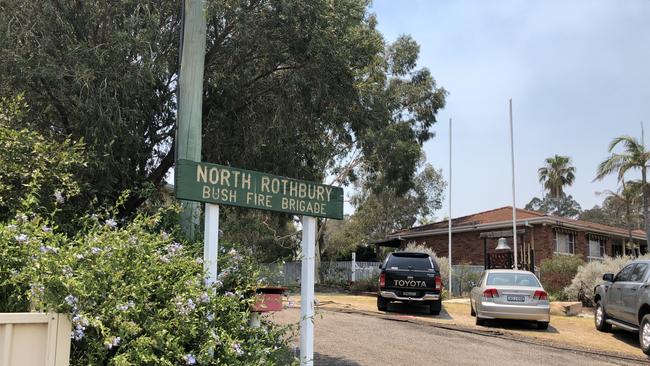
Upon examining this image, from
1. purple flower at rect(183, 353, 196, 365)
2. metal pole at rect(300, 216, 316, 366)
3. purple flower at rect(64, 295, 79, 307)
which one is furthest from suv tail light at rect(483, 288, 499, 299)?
purple flower at rect(64, 295, 79, 307)

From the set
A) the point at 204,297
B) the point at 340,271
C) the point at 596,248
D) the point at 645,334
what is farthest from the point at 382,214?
the point at 204,297

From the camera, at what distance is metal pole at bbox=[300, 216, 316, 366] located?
6156mm

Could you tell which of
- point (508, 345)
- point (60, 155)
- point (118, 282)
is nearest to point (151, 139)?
point (60, 155)

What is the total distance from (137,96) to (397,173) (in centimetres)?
2351

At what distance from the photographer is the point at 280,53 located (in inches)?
357

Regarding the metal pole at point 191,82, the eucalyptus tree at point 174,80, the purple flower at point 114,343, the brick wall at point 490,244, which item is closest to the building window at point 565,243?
the brick wall at point 490,244

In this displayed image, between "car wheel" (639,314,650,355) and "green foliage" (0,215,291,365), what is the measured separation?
8854 millimetres

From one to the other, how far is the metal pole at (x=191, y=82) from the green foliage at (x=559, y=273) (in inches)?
724

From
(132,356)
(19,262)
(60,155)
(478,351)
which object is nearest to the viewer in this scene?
(132,356)

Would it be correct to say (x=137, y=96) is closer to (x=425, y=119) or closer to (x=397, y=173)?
(x=397, y=173)

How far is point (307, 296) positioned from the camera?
252 inches

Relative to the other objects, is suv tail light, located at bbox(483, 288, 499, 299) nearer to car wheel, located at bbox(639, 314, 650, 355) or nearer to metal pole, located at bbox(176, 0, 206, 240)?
car wheel, located at bbox(639, 314, 650, 355)

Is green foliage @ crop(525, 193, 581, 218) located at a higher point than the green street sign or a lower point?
higher

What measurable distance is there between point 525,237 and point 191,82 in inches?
983
